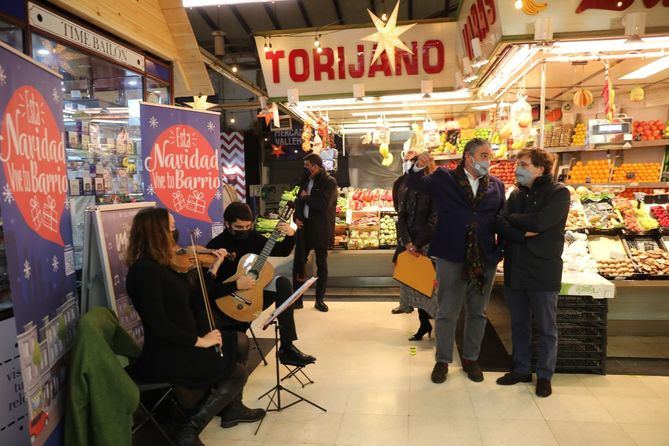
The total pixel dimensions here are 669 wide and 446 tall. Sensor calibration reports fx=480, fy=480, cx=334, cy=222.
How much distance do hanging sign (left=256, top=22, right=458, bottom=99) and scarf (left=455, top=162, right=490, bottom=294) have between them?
2.94 meters

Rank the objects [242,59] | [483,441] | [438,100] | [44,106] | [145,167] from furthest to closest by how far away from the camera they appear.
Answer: [242,59]
[438,100]
[145,167]
[483,441]
[44,106]

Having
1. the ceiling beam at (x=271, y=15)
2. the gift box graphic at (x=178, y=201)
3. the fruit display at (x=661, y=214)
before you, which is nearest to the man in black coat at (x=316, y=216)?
the gift box graphic at (x=178, y=201)

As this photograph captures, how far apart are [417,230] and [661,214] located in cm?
272

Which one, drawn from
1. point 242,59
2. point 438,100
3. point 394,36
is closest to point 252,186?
point 242,59

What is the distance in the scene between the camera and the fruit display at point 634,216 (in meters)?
4.73

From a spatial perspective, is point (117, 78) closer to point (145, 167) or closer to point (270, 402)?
point (145, 167)

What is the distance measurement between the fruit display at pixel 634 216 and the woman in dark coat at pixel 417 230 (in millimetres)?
2101

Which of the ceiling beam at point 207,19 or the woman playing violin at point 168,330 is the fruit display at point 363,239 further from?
the ceiling beam at point 207,19

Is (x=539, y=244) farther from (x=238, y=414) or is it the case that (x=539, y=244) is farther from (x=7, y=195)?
(x=7, y=195)

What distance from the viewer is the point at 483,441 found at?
282 cm

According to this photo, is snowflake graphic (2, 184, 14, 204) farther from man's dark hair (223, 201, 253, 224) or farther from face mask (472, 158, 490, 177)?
face mask (472, 158, 490, 177)

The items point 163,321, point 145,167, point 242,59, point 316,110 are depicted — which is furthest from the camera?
point 242,59

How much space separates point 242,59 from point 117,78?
7.50 metres

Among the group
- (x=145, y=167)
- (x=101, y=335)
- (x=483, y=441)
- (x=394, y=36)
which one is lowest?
(x=483, y=441)
